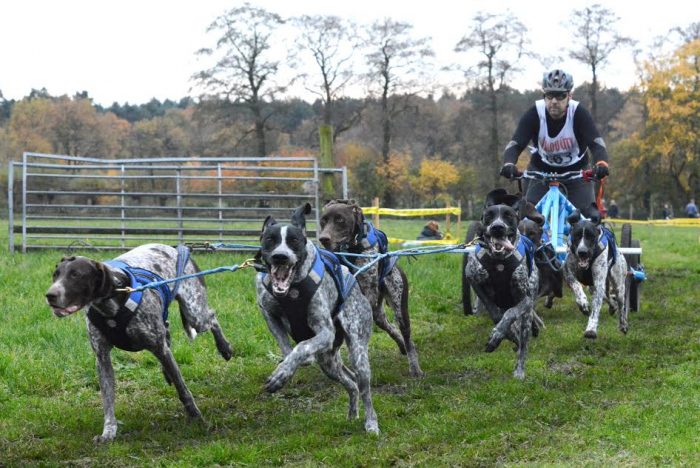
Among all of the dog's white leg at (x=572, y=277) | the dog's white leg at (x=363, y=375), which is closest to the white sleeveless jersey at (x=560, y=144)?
the dog's white leg at (x=572, y=277)

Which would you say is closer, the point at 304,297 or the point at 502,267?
the point at 304,297

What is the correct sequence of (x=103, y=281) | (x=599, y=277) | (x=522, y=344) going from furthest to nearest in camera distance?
(x=599, y=277)
(x=522, y=344)
(x=103, y=281)

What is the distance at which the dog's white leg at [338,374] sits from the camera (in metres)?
4.99

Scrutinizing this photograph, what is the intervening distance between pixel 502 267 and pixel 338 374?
187 centimetres

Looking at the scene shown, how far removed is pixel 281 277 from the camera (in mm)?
4535

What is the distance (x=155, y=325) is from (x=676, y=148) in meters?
44.2

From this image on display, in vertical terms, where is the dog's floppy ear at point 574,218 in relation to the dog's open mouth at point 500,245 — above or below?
above

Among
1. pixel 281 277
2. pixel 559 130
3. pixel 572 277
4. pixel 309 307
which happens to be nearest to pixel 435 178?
pixel 559 130

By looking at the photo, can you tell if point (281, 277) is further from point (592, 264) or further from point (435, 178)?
point (435, 178)

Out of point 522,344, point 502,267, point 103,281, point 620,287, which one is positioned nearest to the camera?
point 103,281

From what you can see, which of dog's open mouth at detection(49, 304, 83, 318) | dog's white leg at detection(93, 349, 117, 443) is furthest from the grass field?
dog's open mouth at detection(49, 304, 83, 318)

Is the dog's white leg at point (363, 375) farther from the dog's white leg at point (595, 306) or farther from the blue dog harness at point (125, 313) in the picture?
the dog's white leg at point (595, 306)

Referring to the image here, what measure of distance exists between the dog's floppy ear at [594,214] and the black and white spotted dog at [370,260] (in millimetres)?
1960

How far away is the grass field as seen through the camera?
4.52m
